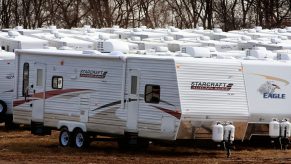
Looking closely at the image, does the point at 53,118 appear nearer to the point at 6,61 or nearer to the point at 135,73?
the point at 135,73

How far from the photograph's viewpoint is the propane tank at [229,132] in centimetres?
2067

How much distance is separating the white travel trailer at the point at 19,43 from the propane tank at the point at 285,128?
1220 centimetres

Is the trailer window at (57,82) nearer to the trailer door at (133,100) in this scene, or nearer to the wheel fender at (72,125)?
the wheel fender at (72,125)

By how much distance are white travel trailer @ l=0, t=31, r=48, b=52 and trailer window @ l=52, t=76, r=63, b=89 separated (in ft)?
27.8

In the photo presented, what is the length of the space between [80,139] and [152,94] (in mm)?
2560

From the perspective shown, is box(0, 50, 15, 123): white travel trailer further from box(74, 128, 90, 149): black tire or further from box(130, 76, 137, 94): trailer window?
box(130, 76, 137, 94): trailer window

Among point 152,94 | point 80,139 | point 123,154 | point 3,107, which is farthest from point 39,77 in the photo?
point 3,107

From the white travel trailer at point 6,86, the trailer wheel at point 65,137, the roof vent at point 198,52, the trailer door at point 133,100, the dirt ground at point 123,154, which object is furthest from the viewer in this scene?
the white travel trailer at point 6,86

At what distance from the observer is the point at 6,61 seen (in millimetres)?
28281

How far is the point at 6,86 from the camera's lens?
28.7 metres

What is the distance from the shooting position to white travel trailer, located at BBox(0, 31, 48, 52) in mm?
31547

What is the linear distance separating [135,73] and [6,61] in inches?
320

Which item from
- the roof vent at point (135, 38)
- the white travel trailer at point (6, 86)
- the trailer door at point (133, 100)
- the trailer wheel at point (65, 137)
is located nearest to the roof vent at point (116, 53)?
the trailer door at point (133, 100)

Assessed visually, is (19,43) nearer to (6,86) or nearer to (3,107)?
(6,86)
